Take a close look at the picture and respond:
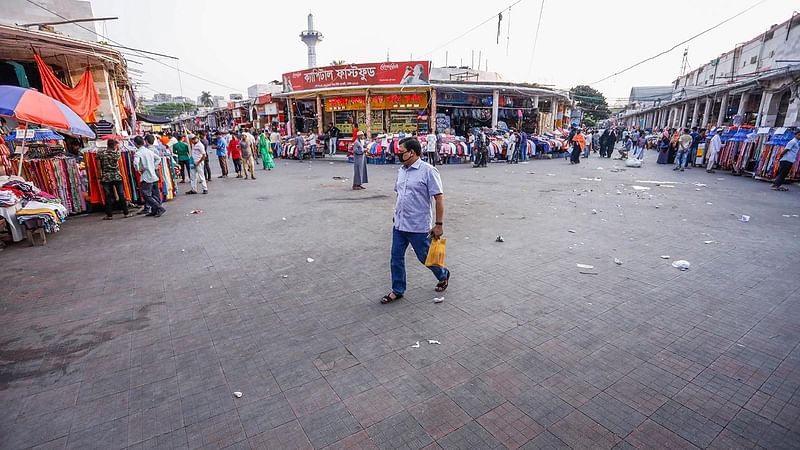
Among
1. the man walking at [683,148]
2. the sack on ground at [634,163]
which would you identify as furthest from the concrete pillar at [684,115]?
the man walking at [683,148]

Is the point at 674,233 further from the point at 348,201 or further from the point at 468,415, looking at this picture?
the point at 348,201

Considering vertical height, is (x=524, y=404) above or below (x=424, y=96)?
below

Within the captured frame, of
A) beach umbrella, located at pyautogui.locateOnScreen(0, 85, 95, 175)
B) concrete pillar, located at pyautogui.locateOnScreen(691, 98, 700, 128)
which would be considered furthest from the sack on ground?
beach umbrella, located at pyautogui.locateOnScreen(0, 85, 95, 175)

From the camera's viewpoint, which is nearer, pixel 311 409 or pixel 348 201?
pixel 311 409

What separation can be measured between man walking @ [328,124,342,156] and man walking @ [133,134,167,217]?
1445 cm

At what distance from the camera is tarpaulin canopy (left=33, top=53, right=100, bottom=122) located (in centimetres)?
874

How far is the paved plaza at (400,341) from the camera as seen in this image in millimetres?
2518

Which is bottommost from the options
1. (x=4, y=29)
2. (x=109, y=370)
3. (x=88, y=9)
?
(x=109, y=370)

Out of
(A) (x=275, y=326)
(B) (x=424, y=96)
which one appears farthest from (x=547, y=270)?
(B) (x=424, y=96)

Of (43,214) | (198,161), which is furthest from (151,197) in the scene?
(198,161)

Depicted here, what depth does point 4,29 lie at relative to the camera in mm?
7152

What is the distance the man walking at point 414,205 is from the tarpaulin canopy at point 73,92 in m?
9.54

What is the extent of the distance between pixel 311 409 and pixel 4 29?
31.5 feet

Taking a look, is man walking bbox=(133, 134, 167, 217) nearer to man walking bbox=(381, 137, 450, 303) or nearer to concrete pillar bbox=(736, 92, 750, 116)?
man walking bbox=(381, 137, 450, 303)
